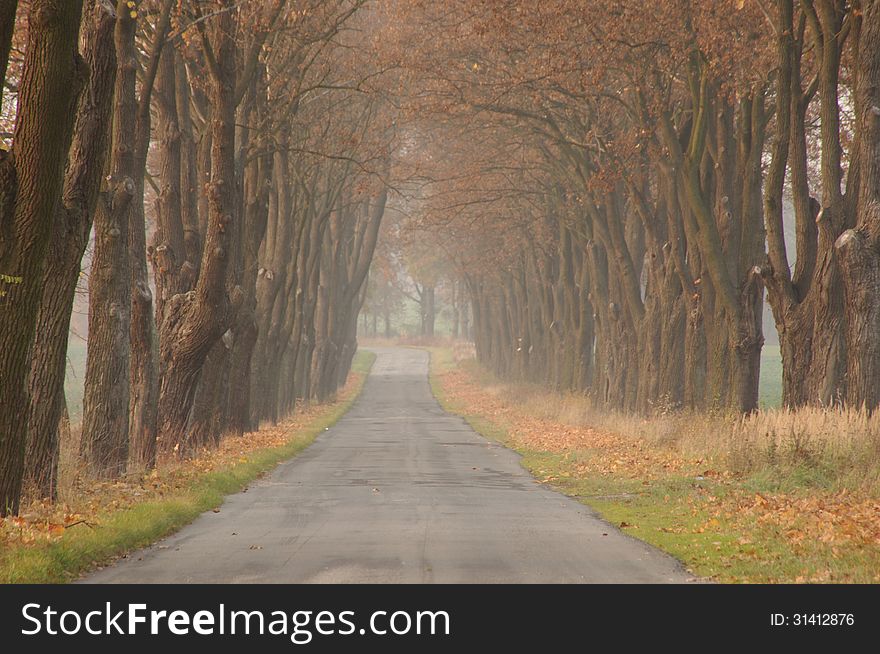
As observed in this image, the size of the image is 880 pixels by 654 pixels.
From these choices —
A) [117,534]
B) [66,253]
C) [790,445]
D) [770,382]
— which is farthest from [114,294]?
[770,382]

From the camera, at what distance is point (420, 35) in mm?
31328

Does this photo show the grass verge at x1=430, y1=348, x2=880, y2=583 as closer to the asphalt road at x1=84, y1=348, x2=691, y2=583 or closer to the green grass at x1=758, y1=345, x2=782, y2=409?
the asphalt road at x1=84, y1=348, x2=691, y2=583

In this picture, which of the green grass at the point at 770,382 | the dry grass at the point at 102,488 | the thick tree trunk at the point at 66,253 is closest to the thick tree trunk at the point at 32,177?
the dry grass at the point at 102,488

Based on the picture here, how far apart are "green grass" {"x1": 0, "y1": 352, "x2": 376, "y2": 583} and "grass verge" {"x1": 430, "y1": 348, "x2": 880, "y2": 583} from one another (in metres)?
5.28

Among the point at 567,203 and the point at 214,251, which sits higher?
the point at 567,203

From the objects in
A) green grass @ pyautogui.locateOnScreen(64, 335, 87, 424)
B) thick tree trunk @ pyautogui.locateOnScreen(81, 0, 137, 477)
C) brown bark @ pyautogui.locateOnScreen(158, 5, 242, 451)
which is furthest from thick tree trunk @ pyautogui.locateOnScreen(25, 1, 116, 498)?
green grass @ pyautogui.locateOnScreen(64, 335, 87, 424)

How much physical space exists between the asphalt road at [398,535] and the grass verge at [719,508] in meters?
0.46

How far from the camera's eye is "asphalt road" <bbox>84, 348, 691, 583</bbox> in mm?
10141

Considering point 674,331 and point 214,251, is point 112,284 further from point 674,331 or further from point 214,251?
point 674,331

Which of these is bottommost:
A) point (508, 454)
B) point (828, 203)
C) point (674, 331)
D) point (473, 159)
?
point (508, 454)

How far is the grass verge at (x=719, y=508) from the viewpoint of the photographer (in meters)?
10.6

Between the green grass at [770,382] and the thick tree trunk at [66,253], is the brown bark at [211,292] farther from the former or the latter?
the green grass at [770,382]

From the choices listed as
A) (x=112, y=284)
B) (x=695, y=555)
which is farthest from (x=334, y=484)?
(x=695, y=555)

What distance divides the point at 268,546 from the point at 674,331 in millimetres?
19570
